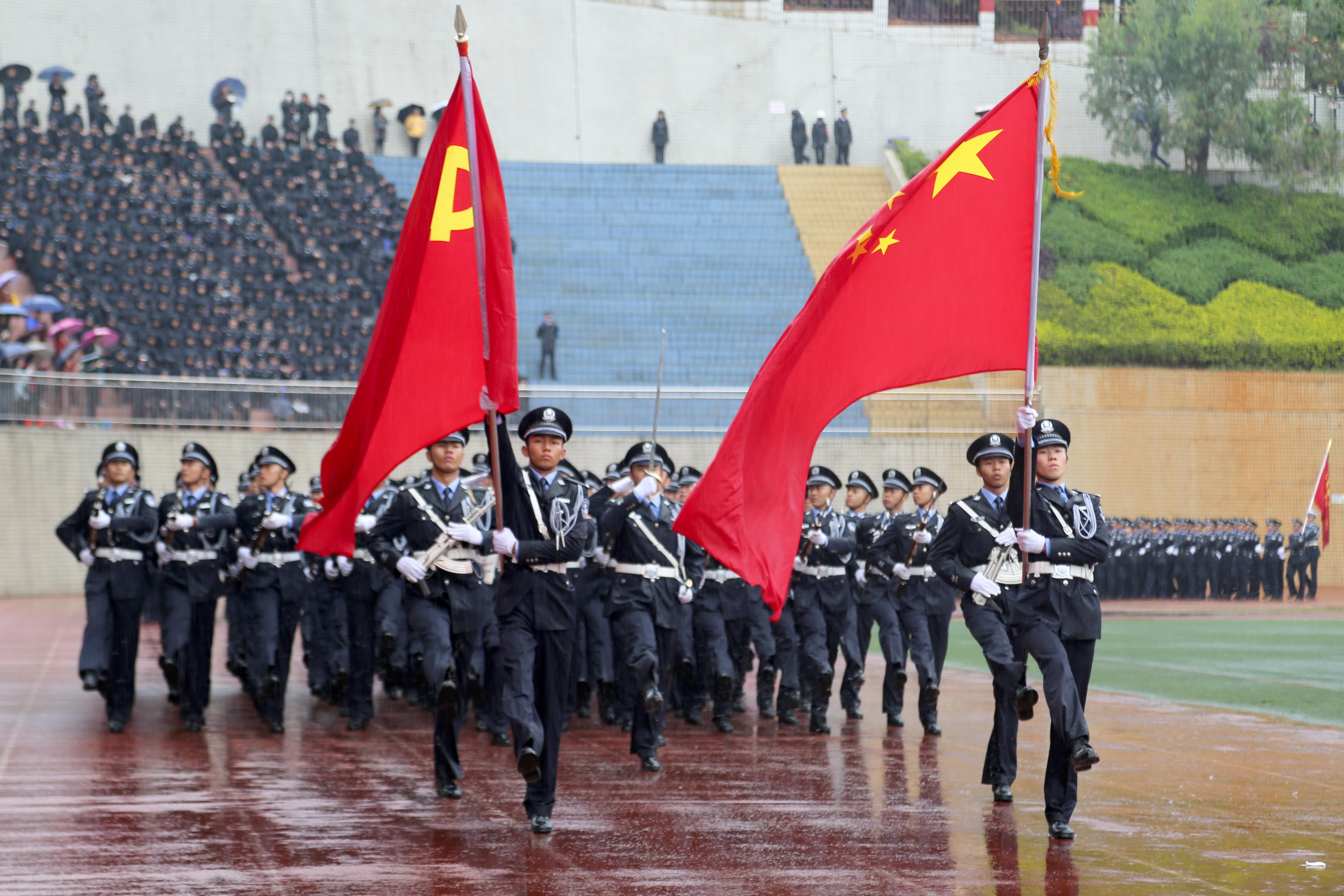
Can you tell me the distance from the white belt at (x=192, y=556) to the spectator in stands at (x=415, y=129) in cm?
2914

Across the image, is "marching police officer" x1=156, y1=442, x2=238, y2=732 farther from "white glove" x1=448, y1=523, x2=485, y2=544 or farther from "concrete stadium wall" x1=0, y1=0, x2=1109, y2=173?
"concrete stadium wall" x1=0, y1=0, x2=1109, y2=173

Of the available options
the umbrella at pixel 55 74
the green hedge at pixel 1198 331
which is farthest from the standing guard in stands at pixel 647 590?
the umbrella at pixel 55 74

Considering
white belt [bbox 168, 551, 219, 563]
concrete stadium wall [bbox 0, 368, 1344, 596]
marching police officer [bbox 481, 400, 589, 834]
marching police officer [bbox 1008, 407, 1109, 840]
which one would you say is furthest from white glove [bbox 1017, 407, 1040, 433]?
concrete stadium wall [bbox 0, 368, 1344, 596]

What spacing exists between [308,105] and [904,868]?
31.5 metres

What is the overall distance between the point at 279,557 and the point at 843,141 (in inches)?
1233

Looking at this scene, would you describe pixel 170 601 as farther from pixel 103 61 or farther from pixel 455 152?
pixel 103 61

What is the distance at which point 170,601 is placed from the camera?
436 inches

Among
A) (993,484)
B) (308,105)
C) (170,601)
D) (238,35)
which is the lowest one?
(170,601)

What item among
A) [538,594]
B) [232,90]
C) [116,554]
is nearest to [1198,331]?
[232,90]

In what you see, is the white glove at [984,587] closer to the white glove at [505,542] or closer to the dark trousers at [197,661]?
the white glove at [505,542]

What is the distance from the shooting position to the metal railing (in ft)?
77.8

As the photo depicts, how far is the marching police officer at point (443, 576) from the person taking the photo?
8.11m

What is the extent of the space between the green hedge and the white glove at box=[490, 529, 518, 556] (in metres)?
23.0

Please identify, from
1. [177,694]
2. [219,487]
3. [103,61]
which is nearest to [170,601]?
[177,694]
